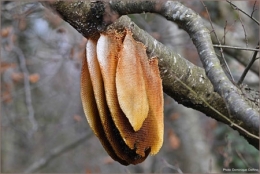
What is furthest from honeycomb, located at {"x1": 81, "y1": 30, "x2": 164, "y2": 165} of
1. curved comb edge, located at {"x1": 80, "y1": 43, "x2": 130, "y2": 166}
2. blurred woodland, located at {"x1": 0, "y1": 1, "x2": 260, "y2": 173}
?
blurred woodland, located at {"x1": 0, "y1": 1, "x2": 260, "y2": 173}

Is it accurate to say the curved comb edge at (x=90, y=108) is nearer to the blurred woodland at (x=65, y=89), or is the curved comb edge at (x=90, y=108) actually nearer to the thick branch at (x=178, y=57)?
the thick branch at (x=178, y=57)

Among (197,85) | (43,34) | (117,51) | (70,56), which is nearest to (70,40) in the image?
(70,56)

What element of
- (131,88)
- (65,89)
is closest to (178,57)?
(131,88)

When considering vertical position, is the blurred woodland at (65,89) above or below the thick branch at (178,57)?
below

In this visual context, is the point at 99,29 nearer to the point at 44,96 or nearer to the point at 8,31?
the point at 8,31

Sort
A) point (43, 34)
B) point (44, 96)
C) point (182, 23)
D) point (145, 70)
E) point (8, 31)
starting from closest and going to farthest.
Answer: point (145, 70) < point (182, 23) < point (8, 31) < point (43, 34) < point (44, 96)

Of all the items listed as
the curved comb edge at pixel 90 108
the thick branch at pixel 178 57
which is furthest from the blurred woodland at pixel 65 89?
the curved comb edge at pixel 90 108
